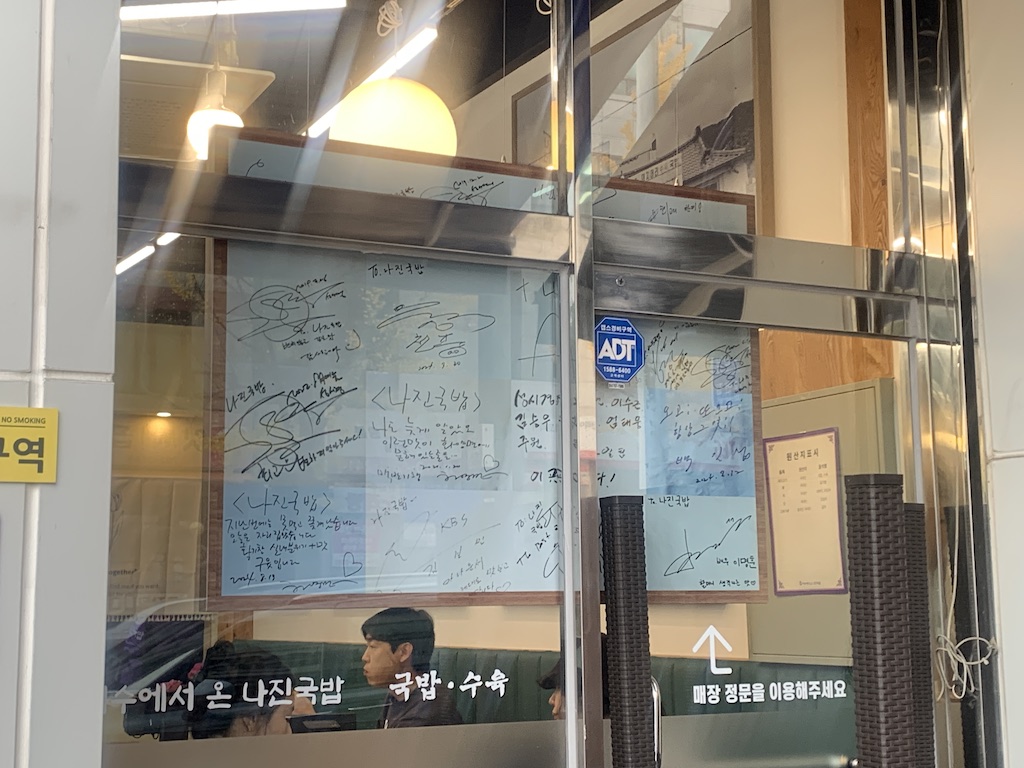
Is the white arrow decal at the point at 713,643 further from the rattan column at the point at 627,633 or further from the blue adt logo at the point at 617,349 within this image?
the blue adt logo at the point at 617,349

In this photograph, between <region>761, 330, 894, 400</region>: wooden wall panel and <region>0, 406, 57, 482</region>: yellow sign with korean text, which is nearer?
<region>0, 406, 57, 482</region>: yellow sign with korean text

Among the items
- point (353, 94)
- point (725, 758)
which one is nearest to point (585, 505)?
point (725, 758)

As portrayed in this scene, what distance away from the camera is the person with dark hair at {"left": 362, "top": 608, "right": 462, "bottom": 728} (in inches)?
108

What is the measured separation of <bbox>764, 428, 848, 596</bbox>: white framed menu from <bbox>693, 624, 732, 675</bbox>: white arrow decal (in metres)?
0.22

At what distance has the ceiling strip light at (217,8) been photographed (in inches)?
106

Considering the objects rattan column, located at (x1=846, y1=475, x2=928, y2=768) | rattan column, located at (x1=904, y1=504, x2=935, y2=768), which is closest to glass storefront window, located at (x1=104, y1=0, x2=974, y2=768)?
rattan column, located at (x1=904, y1=504, x2=935, y2=768)

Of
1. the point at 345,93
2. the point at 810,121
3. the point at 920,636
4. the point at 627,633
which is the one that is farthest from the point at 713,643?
the point at 345,93

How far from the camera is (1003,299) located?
3469 millimetres

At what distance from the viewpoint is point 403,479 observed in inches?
112

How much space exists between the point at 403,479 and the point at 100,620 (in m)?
1.08

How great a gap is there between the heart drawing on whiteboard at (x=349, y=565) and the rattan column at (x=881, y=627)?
124 cm
